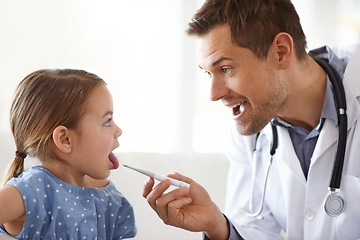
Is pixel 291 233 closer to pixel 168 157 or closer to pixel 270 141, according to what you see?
pixel 270 141

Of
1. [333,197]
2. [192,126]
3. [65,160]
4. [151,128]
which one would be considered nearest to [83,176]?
[65,160]

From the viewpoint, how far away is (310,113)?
1.81m

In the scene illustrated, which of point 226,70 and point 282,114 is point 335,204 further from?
point 226,70

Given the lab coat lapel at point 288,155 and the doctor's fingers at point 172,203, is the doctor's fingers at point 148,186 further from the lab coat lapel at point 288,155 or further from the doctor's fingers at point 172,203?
the lab coat lapel at point 288,155

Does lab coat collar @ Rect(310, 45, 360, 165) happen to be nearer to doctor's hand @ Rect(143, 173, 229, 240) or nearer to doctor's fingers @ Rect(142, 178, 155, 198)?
doctor's hand @ Rect(143, 173, 229, 240)

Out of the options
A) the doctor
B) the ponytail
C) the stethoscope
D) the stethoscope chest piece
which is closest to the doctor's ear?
the doctor

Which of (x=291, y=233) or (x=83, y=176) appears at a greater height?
(x=83, y=176)

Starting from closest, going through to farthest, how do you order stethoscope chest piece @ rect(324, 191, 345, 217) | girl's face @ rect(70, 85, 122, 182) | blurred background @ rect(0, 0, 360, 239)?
1. girl's face @ rect(70, 85, 122, 182)
2. stethoscope chest piece @ rect(324, 191, 345, 217)
3. blurred background @ rect(0, 0, 360, 239)

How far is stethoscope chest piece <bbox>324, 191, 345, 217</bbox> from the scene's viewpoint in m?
1.56

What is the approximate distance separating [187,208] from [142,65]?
161 cm

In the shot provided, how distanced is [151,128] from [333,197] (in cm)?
156

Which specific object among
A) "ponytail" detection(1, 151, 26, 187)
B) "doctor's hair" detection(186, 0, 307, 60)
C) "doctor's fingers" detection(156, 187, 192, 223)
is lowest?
"doctor's fingers" detection(156, 187, 192, 223)

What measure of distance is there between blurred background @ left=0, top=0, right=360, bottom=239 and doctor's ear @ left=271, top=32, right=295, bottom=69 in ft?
1.98

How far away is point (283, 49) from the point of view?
5.73ft
